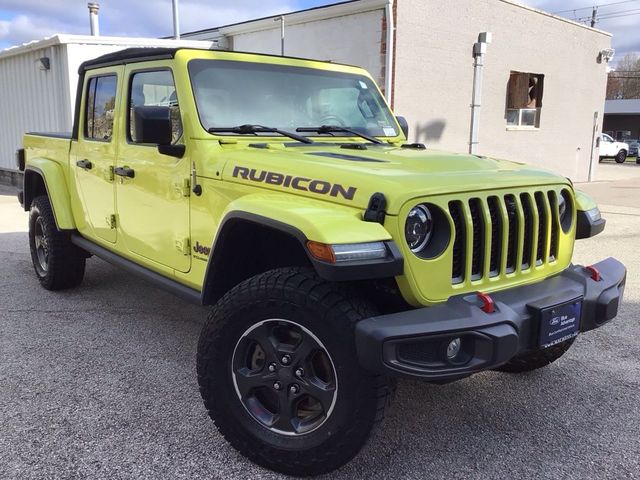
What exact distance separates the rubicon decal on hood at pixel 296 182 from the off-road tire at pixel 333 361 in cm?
37

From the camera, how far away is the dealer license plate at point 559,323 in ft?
7.79

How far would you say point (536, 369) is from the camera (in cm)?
366

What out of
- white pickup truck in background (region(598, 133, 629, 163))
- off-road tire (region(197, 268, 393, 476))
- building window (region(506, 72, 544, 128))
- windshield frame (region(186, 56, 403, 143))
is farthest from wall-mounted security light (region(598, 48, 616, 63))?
off-road tire (region(197, 268, 393, 476))

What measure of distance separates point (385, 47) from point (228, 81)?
7.55 metres

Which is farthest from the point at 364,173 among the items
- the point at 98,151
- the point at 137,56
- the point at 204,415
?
the point at 98,151

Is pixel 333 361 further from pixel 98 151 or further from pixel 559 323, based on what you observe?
pixel 98 151

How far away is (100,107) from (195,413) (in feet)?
8.07

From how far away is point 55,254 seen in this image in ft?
16.1

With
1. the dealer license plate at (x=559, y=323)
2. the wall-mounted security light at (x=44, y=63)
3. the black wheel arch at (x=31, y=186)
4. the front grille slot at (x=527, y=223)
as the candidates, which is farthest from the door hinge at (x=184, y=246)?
the wall-mounted security light at (x=44, y=63)

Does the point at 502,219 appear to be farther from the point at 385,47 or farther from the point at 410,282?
→ the point at 385,47

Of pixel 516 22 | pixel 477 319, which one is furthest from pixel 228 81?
pixel 516 22

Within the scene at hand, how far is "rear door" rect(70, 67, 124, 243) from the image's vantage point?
4012mm

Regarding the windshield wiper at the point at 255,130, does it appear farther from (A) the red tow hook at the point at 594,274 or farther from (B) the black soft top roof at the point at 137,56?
(A) the red tow hook at the point at 594,274

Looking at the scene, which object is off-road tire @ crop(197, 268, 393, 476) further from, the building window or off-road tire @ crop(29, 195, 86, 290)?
the building window
